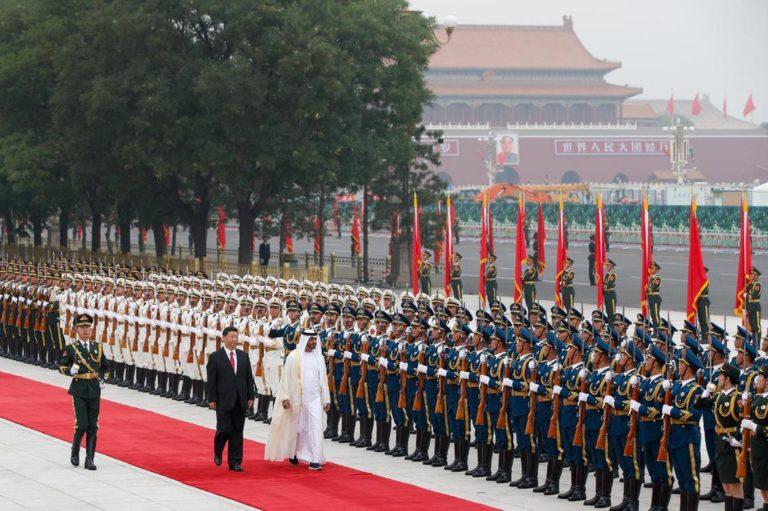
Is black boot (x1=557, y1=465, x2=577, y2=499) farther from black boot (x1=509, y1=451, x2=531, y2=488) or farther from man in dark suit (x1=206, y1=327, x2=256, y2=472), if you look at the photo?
man in dark suit (x1=206, y1=327, x2=256, y2=472)

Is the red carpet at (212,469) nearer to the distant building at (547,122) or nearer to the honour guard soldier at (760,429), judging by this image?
the honour guard soldier at (760,429)

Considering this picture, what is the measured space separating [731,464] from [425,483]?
326 centimetres

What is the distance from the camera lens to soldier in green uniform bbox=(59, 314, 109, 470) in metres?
14.6

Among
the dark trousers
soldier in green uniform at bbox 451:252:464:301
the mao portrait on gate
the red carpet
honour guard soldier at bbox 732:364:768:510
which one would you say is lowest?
the red carpet

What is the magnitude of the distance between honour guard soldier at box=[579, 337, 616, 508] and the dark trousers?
3.54 metres

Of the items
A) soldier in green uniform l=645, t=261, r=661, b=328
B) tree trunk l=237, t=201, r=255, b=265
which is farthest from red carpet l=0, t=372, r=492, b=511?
tree trunk l=237, t=201, r=255, b=265

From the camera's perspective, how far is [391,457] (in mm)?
15812

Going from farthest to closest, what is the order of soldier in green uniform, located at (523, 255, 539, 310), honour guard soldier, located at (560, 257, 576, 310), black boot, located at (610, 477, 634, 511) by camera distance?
soldier in green uniform, located at (523, 255, 539, 310)
honour guard soldier, located at (560, 257, 576, 310)
black boot, located at (610, 477, 634, 511)

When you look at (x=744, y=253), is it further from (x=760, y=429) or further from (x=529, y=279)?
(x=760, y=429)

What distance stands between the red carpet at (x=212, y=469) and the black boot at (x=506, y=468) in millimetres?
886

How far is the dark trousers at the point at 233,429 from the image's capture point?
580 inches

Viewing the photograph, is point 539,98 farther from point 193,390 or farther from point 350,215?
point 193,390

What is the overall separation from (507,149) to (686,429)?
10177 cm

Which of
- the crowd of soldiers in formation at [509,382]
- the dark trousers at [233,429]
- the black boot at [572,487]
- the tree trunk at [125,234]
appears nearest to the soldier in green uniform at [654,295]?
the crowd of soldiers in formation at [509,382]
